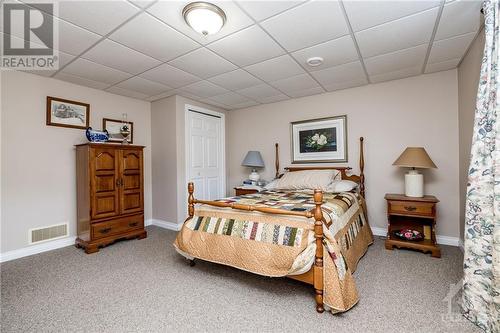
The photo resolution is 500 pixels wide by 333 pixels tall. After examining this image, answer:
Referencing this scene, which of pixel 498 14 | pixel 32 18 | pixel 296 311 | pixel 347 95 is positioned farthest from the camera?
pixel 347 95

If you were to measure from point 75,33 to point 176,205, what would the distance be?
8.64 ft

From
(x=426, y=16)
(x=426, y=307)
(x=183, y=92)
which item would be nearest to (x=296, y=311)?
(x=426, y=307)

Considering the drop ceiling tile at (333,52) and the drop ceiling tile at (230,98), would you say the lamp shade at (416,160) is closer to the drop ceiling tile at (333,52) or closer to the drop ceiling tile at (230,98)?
the drop ceiling tile at (333,52)

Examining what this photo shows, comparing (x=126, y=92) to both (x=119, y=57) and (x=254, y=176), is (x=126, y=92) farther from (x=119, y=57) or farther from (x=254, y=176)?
(x=254, y=176)

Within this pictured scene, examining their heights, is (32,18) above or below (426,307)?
above

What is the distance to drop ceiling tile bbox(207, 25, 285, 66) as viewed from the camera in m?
2.21

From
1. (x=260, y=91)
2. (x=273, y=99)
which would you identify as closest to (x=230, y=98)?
(x=260, y=91)

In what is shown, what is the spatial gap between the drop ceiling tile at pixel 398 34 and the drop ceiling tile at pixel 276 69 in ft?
2.46

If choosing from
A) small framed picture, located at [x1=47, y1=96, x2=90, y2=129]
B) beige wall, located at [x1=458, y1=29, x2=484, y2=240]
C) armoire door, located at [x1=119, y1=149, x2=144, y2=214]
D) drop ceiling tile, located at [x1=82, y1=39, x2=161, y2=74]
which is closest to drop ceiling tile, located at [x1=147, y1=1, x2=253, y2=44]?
drop ceiling tile, located at [x1=82, y1=39, x2=161, y2=74]

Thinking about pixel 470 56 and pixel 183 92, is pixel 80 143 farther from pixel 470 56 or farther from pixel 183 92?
pixel 470 56

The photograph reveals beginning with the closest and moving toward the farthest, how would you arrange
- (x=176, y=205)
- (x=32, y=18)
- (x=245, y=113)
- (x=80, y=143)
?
(x=32, y=18)
(x=80, y=143)
(x=176, y=205)
(x=245, y=113)

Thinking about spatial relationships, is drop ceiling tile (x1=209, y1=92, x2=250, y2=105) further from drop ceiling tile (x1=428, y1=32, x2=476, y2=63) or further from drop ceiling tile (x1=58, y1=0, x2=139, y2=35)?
drop ceiling tile (x1=428, y1=32, x2=476, y2=63)

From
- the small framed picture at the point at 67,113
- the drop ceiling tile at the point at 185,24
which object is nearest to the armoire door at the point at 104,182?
the small framed picture at the point at 67,113

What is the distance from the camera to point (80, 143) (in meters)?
3.45
